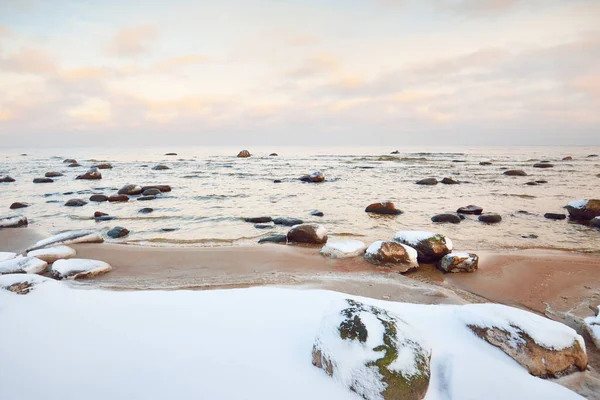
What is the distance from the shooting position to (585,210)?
8.57 meters

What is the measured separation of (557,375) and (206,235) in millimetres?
→ 6556

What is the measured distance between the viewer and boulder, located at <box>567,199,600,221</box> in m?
8.52

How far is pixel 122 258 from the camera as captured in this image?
5512 millimetres

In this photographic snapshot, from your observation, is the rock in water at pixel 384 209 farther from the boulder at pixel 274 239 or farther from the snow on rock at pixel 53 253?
the snow on rock at pixel 53 253

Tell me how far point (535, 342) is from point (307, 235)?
4.45m

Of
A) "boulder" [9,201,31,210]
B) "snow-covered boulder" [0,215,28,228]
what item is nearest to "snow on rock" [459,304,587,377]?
"snow-covered boulder" [0,215,28,228]

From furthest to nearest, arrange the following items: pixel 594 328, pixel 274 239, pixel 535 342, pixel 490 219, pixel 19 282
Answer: pixel 490 219 < pixel 274 239 < pixel 19 282 < pixel 594 328 < pixel 535 342

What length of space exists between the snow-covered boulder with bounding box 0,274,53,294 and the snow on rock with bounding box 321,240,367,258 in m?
4.05

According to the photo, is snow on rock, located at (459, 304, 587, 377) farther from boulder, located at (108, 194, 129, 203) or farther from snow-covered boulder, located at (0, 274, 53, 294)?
boulder, located at (108, 194, 129, 203)

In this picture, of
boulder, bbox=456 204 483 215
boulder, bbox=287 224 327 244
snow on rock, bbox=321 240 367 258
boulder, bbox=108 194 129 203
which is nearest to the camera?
snow on rock, bbox=321 240 367 258

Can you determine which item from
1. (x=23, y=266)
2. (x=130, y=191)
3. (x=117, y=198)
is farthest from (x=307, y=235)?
(x=130, y=191)

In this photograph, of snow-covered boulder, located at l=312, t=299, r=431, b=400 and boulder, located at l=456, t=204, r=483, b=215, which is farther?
boulder, located at l=456, t=204, r=483, b=215

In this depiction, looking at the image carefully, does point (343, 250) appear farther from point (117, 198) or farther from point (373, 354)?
point (117, 198)

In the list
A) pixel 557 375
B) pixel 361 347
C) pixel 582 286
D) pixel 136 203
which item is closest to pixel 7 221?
pixel 136 203
